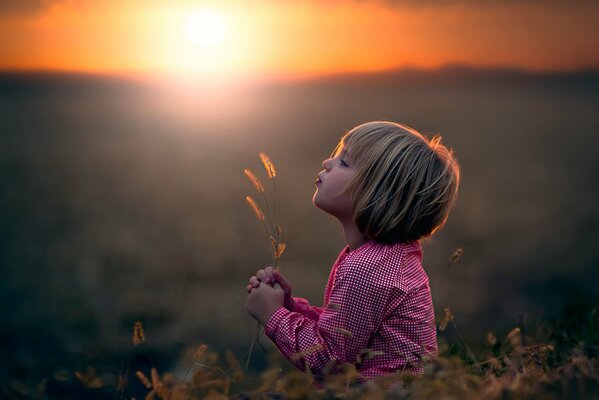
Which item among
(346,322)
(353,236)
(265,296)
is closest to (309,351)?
(346,322)

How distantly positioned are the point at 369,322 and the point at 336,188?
0.54 m

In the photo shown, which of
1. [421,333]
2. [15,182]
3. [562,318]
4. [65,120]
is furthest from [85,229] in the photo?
[65,120]

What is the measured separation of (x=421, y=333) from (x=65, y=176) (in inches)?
480

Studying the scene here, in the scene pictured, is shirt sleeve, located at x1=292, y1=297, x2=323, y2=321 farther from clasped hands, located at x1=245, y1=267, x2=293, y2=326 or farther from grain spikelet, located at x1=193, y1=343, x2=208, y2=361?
grain spikelet, located at x1=193, y1=343, x2=208, y2=361

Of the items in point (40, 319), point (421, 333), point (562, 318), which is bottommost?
point (40, 319)

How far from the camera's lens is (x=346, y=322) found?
2.84 m

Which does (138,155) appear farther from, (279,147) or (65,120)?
(65,120)

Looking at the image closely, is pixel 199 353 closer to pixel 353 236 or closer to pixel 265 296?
pixel 265 296

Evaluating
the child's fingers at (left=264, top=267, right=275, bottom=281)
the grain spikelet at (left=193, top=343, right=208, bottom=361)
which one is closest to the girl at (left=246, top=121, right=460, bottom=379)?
the child's fingers at (left=264, top=267, right=275, bottom=281)

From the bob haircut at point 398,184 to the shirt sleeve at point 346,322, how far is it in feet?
0.75

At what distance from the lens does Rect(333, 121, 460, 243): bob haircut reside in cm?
301

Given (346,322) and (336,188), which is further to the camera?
(336,188)

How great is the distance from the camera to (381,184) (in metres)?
3.03

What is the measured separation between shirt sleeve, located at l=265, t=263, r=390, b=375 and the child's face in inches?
11.1
